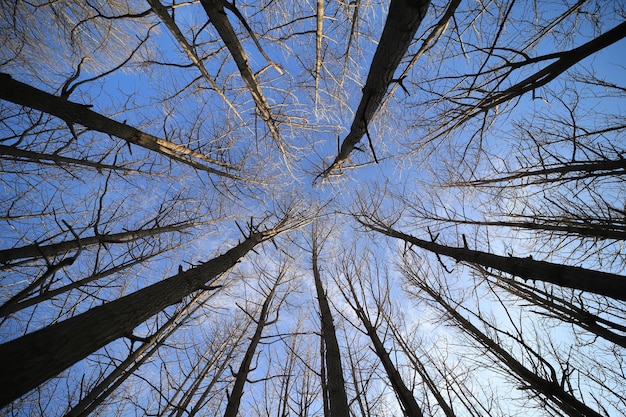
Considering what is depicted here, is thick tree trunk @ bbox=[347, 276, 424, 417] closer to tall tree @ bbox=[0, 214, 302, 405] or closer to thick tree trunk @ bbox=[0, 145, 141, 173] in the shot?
tall tree @ bbox=[0, 214, 302, 405]

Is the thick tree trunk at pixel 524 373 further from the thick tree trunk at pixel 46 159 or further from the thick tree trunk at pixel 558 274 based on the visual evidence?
the thick tree trunk at pixel 46 159

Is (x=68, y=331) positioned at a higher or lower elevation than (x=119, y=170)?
lower

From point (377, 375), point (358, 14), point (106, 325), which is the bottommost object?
point (377, 375)

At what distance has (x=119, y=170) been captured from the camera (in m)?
5.63

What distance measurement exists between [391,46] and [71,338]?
3.47m

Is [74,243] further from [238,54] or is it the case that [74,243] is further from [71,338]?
[238,54]

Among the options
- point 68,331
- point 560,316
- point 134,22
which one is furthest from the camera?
point 134,22

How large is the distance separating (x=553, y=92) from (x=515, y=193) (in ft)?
8.20

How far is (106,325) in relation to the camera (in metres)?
1.73

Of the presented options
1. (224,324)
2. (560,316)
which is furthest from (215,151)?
(560,316)

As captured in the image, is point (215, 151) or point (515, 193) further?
point (515, 193)

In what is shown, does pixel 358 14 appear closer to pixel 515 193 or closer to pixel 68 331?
pixel 68 331

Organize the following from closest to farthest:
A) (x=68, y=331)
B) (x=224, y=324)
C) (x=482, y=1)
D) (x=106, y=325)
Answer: (x=68, y=331) → (x=106, y=325) → (x=482, y=1) → (x=224, y=324)

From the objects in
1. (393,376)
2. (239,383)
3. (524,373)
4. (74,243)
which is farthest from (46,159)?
(524,373)
